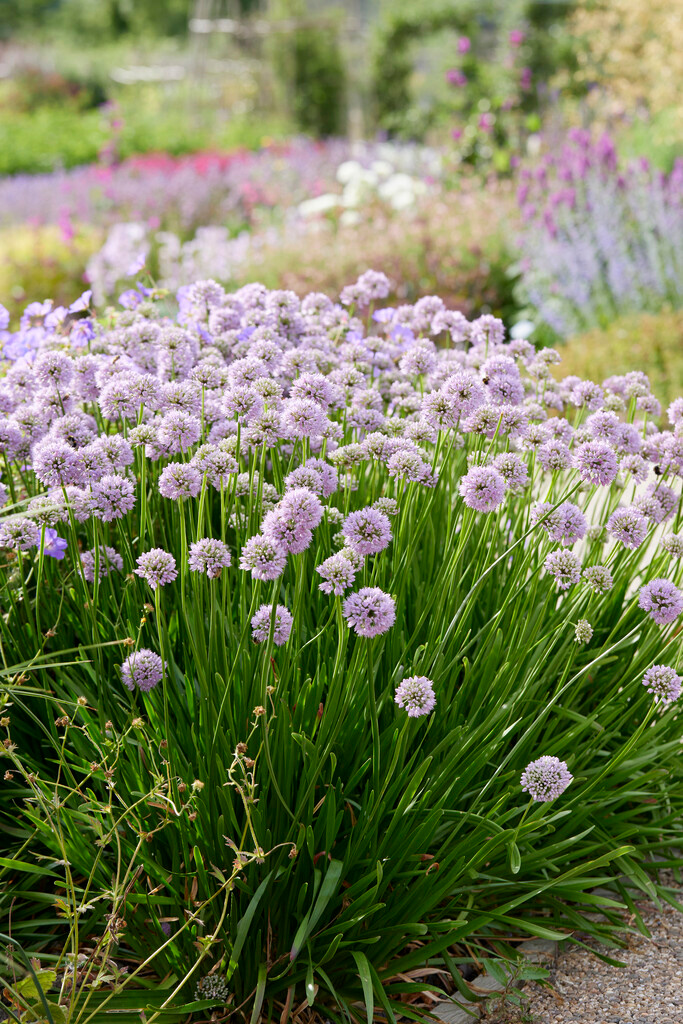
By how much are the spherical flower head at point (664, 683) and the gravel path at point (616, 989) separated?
2.47 ft

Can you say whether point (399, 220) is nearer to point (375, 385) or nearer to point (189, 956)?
point (375, 385)

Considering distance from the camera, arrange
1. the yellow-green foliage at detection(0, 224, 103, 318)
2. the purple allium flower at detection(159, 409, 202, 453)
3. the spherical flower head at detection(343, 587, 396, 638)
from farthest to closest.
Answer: the yellow-green foliage at detection(0, 224, 103, 318)
the purple allium flower at detection(159, 409, 202, 453)
the spherical flower head at detection(343, 587, 396, 638)

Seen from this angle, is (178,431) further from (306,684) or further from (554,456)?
(554,456)

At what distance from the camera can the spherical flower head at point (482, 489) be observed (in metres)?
1.84

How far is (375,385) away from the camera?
281 centimetres

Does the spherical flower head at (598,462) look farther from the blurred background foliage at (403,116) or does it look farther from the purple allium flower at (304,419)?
the blurred background foliage at (403,116)

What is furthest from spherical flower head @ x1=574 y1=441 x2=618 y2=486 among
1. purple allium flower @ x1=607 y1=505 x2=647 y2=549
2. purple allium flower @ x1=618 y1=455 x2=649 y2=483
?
purple allium flower @ x1=618 y1=455 x2=649 y2=483

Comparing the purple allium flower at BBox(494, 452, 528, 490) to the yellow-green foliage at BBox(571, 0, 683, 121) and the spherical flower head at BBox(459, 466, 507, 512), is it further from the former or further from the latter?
the yellow-green foliage at BBox(571, 0, 683, 121)

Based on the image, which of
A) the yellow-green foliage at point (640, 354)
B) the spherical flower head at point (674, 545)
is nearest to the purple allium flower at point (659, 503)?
the spherical flower head at point (674, 545)

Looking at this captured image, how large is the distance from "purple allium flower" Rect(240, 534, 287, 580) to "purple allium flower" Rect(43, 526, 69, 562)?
0.68 m

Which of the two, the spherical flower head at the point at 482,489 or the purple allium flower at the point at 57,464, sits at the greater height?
the purple allium flower at the point at 57,464

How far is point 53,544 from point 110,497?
1.06ft

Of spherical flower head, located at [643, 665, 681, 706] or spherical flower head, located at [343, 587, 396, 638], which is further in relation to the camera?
spherical flower head, located at [643, 665, 681, 706]

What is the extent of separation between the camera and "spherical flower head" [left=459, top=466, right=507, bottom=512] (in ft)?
6.03
